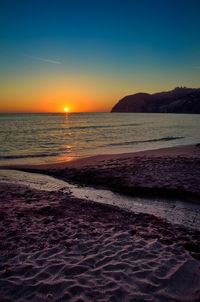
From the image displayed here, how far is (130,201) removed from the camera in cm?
1057

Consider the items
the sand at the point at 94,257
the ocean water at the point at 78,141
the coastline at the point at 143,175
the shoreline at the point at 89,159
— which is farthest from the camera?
the ocean water at the point at 78,141

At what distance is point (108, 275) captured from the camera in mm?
5215

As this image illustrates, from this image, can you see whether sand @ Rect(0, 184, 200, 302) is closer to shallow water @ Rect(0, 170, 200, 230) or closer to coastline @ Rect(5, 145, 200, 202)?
shallow water @ Rect(0, 170, 200, 230)

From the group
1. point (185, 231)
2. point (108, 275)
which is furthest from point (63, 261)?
point (185, 231)

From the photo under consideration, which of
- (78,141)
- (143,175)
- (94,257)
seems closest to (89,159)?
(143,175)

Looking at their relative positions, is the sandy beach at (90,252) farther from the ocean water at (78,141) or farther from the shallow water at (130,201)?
the ocean water at (78,141)

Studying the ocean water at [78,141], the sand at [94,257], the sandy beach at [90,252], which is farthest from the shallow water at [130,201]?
the ocean water at [78,141]

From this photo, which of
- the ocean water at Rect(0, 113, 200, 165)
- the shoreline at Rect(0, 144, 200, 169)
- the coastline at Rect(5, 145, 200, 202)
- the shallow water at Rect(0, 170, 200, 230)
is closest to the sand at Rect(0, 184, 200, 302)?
the shallow water at Rect(0, 170, 200, 230)

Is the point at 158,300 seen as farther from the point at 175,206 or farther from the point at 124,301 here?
the point at 175,206

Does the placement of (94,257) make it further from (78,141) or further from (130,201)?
(78,141)

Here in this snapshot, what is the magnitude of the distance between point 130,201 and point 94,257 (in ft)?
16.1

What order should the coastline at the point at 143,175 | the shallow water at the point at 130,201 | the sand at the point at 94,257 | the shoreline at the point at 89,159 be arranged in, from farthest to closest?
the shoreline at the point at 89,159 → the coastline at the point at 143,175 → the shallow water at the point at 130,201 → the sand at the point at 94,257

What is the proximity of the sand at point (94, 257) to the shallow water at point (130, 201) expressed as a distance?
0.83 m

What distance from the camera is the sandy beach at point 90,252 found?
4.81 metres
